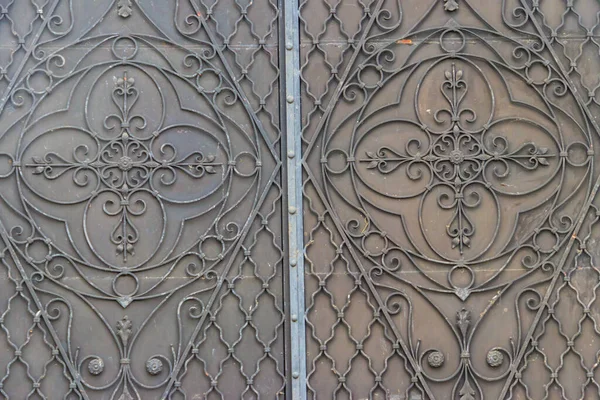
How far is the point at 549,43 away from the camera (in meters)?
4.15

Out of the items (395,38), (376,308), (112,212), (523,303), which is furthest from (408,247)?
(112,212)

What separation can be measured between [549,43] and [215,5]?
1.59 metres

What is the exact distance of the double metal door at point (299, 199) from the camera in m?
3.94

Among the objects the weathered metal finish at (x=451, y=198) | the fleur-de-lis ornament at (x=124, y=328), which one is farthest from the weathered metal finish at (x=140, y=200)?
the weathered metal finish at (x=451, y=198)

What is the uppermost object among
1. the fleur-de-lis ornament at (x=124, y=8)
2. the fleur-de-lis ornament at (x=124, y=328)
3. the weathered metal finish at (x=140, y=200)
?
the fleur-de-lis ornament at (x=124, y=8)

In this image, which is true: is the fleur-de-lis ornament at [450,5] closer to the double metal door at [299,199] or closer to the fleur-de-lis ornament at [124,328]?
the double metal door at [299,199]

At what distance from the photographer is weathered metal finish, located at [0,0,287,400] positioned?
3928 millimetres

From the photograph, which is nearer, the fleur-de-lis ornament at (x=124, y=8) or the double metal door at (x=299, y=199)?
the double metal door at (x=299, y=199)

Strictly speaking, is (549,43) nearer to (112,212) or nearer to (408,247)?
(408,247)

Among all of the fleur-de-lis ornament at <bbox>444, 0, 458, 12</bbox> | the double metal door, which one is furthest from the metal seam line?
the fleur-de-lis ornament at <bbox>444, 0, 458, 12</bbox>

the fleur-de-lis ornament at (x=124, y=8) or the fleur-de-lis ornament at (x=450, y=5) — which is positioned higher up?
the fleur-de-lis ornament at (x=450, y=5)

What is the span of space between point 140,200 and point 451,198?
143 centimetres

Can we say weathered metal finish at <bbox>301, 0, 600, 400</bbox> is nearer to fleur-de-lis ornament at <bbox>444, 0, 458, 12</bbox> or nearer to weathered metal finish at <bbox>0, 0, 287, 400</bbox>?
fleur-de-lis ornament at <bbox>444, 0, 458, 12</bbox>

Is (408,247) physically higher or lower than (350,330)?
higher
